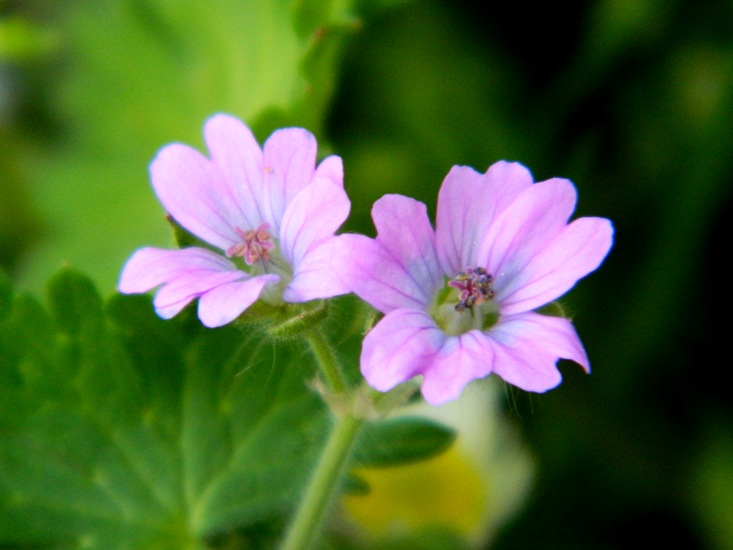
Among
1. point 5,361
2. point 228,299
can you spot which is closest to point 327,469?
point 228,299

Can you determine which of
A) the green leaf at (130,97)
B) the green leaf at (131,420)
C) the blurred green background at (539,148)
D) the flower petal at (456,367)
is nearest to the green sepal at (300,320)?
the flower petal at (456,367)

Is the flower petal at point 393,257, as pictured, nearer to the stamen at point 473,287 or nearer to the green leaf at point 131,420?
the stamen at point 473,287

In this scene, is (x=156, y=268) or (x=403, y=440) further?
(x=403, y=440)

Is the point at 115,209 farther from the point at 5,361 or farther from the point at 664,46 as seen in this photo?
the point at 664,46

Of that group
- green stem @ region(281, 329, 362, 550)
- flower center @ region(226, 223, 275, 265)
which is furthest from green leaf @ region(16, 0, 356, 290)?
green stem @ region(281, 329, 362, 550)

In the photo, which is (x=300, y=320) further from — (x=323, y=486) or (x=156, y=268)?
(x=323, y=486)

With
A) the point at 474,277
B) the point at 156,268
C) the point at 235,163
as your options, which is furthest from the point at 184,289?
the point at 474,277

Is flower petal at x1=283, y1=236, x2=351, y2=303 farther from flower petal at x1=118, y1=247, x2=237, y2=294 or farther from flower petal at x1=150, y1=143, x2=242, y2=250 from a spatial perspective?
flower petal at x1=150, y1=143, x2=242, y2=250
